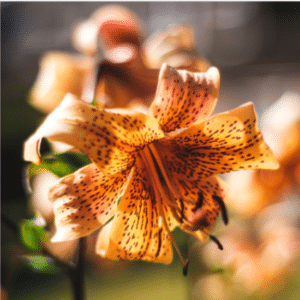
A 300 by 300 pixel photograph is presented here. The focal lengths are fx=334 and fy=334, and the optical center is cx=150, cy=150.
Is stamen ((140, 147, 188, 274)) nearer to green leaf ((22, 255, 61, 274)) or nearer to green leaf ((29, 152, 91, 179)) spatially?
green leaf ((29, 152, 91, 179))

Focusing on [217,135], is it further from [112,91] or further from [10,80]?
[10,80]

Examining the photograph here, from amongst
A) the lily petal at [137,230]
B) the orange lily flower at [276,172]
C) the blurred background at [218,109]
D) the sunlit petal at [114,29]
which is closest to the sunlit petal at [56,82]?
the sunlit petal at [114,29]

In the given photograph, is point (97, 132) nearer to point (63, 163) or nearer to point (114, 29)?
point (63, 163)

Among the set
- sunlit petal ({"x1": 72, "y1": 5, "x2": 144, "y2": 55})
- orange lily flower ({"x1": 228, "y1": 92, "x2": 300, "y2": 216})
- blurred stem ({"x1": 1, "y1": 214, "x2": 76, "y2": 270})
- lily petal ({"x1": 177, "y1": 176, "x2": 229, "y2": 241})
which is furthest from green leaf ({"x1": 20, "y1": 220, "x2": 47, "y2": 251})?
orange lily flower ({"x1": 228, "y1": 92, "x2": 300, "y2": 216})

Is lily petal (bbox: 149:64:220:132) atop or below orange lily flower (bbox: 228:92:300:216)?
atop

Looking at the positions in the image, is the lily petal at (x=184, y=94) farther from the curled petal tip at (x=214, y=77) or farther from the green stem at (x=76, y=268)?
the green stem at (x=76, y=268)
